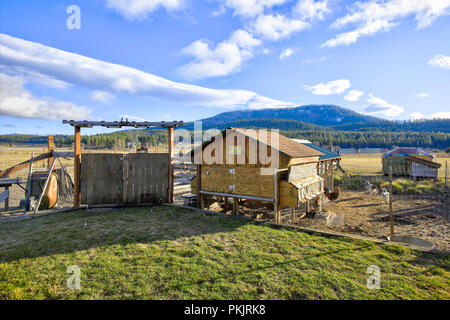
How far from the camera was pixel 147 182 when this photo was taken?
1067 centimetres

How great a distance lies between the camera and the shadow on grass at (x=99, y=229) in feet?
19.0

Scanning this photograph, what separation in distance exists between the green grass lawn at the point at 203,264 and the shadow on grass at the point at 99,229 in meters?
0.03

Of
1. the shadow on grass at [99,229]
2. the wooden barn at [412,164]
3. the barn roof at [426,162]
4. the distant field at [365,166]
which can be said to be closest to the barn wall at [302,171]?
the shadow on grass at [99,229]

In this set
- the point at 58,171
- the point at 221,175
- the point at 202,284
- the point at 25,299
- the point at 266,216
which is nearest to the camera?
the point at 25,299

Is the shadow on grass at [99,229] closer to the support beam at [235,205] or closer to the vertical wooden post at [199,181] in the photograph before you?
the support beam at [235,205]

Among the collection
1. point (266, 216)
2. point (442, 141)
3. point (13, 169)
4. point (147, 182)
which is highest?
point (442, 141)

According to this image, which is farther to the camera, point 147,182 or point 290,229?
point 147,182

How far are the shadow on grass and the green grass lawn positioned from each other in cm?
3

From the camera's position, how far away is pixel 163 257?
17.1 feet

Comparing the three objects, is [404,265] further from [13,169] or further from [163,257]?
[13,169]
